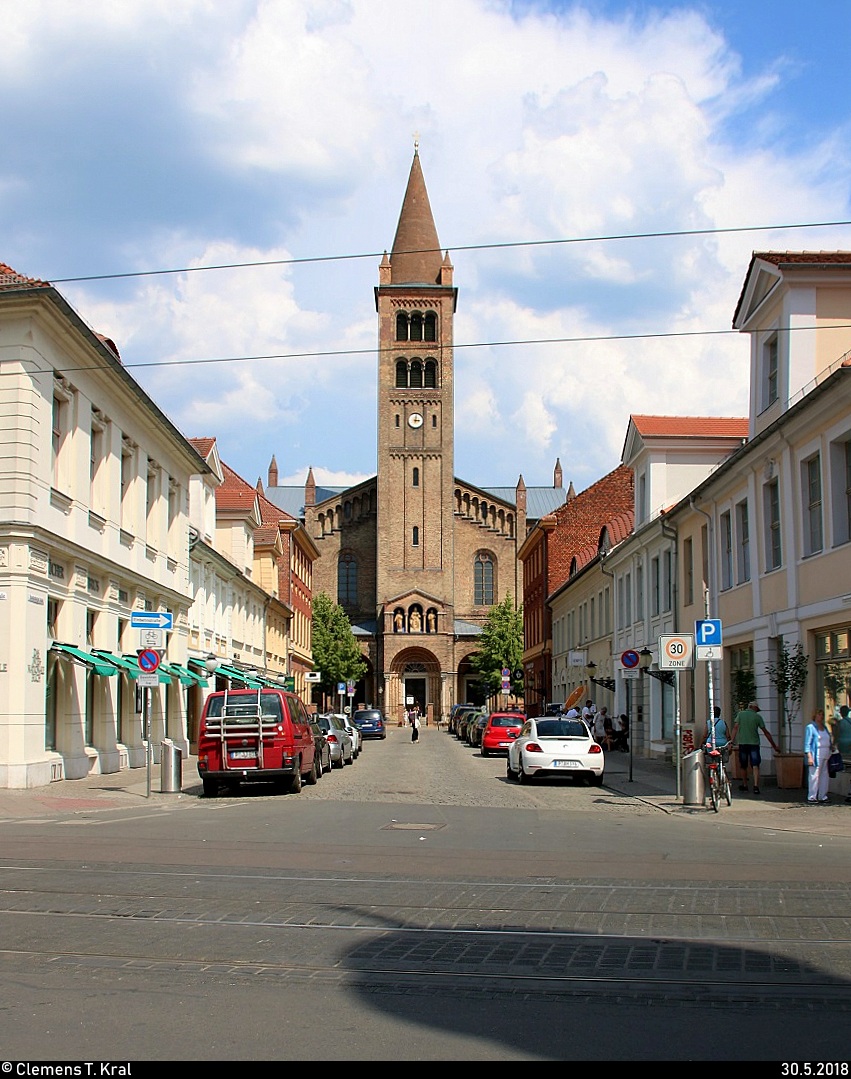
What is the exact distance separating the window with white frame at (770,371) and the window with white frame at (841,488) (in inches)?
194

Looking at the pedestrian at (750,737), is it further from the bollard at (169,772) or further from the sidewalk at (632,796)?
the bollard at (169,772)

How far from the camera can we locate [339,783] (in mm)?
26031

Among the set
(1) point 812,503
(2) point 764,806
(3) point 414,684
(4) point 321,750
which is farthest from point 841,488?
(3) point 414,684

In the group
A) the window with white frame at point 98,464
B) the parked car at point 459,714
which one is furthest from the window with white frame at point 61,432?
the parked car at point 459,714

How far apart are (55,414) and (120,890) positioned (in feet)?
50.5

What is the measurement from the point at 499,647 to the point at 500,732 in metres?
47.7

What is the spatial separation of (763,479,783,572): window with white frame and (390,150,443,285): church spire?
76.0 meters

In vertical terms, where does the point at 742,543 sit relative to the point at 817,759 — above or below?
above

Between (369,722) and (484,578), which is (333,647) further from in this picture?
(369,722)

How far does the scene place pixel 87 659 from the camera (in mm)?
23625

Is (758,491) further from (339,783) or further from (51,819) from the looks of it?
(51,819)

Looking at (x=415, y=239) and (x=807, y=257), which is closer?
(x=807, y=257)

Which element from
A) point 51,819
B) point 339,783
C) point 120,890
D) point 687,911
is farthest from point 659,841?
point 339,783

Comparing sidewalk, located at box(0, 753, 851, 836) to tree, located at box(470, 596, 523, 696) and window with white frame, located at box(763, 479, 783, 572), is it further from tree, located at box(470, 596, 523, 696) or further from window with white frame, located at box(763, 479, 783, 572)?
tree, located at box(470, 596, 523, 696)
